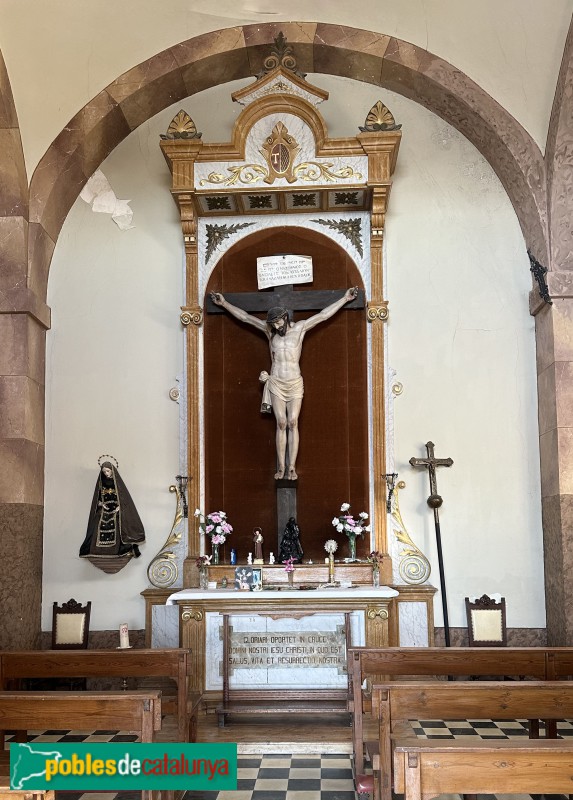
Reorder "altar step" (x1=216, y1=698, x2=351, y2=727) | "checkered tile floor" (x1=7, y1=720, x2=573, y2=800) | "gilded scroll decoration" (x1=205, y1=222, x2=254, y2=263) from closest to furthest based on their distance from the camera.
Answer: "checkered tile floor" (x1=7, y1=720, x2=573, y2=800)
"altar step" (x1=216, y1=698, x2=351, y2=727)
"gilded scroll decoration" (x1=205, y1=222, x2=254, y2=263)

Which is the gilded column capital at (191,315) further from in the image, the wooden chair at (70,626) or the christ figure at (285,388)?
the wooden chair at (70,626)

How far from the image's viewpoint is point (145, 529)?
774 cm

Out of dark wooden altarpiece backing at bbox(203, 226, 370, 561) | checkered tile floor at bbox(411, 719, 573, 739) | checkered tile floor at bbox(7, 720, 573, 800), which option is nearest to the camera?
checkered tile floor at bbox(7, 720, 573, 800)

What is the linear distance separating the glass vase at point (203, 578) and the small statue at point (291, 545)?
0.65m

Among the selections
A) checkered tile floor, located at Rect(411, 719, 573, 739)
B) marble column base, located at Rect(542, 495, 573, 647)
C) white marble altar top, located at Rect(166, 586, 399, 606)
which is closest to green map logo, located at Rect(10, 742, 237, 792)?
checkered tile floor, located at Rect(411, 719, 573, 739)

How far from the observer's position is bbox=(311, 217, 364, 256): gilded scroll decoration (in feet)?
26.2

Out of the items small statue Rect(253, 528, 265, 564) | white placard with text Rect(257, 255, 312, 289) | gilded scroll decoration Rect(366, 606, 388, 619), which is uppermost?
white placard with text Rect(257, 255, 312, 289)

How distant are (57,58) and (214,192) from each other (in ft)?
5.69

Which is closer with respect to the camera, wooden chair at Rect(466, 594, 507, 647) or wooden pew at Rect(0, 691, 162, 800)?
wooden pew at Rect(0, 691, 162, 800)

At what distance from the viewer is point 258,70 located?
27.0ft

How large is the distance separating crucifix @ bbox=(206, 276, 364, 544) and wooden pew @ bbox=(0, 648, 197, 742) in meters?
2.46

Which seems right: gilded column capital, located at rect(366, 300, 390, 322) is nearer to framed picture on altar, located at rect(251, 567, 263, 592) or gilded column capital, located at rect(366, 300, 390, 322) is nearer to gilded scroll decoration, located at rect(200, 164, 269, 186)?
gilded scroll decoration, located at rect(200, 164, 269, 186)

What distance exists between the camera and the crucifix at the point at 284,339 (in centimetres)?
757

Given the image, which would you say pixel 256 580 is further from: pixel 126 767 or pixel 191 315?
pixel 126 767
